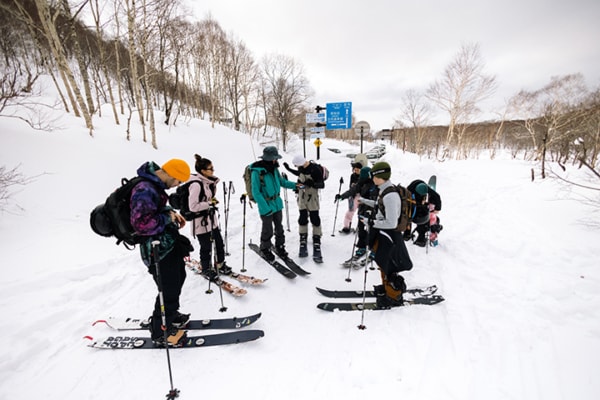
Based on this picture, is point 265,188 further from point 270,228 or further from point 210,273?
point 210,273

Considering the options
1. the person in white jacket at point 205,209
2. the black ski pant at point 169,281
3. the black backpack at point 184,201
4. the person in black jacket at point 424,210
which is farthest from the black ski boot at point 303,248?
the black ski pant at point 169,281

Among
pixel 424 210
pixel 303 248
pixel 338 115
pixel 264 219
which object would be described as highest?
pixel 338 115

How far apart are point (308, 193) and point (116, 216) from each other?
3.42m

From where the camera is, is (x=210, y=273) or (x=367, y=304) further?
(x=210, y=273)

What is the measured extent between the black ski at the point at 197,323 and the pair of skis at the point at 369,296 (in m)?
1.15

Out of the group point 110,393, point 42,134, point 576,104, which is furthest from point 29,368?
point 576,104

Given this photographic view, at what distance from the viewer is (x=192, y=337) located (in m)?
3.01

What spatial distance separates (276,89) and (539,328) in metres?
26.4

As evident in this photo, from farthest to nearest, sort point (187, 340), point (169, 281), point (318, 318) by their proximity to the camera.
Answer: point (318, 318) < point (187, 340) < point (169, 281)

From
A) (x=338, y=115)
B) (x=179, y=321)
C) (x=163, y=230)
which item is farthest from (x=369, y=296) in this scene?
(x=338, y=115)

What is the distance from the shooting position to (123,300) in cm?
371

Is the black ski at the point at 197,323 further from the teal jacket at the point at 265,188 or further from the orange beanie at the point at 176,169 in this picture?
the orange beanie at the point at 176,169

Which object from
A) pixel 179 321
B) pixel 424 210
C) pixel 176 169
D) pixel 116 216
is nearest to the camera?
pixel 116 216

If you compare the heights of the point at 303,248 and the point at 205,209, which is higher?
the point at 205,209
